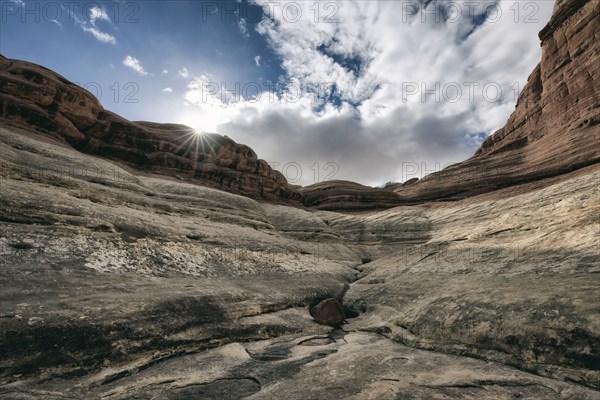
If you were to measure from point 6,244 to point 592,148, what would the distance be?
37330mm

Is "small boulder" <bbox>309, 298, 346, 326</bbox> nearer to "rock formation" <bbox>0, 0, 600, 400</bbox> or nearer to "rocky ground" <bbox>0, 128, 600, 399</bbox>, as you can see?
"rock formation" <bbox>0, 0, 600, 400</bbox>

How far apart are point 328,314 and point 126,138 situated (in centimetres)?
4279

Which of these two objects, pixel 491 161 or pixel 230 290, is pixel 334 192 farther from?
pixel 230 290

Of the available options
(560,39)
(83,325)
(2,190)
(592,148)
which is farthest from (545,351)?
(560,39)

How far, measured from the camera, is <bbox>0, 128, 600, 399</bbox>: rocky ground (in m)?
6.00

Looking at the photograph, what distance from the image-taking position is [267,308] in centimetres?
1156

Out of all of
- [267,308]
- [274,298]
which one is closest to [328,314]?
[274,298]

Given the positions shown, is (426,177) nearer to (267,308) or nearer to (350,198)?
(350,198)

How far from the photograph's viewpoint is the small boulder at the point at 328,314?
38.5 feet

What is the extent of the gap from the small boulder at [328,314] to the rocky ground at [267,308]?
0.43m

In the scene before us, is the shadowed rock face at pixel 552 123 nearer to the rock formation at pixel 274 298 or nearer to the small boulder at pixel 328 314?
the rock formation at pixel 274 298

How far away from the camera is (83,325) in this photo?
23.5 feet

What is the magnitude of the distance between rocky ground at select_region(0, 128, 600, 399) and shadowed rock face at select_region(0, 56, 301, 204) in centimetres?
2168

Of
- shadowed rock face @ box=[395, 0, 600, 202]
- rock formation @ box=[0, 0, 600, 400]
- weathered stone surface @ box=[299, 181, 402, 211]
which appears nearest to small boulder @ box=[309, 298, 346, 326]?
rock formation @ box=[0, 0, 600, 400]
